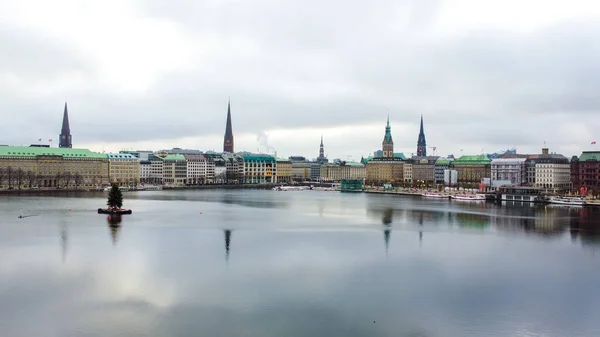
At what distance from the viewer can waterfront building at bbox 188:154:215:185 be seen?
11993 cm

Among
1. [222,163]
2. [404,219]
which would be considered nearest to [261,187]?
[222,163]

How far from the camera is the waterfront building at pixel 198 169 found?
11993 cm

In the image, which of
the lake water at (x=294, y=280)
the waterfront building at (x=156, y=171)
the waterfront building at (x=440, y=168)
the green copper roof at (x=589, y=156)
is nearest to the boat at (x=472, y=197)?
the green copper roof at (x=589, y=156)

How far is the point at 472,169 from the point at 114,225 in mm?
85695

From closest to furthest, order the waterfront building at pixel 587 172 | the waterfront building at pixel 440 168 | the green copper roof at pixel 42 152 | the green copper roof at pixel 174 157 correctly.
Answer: the waterfront building at pixel 587 172 < the green copper roof at pixel 42 152 < the green copper roof at pixel 174 157 < the waterfront building at pixel 440 168

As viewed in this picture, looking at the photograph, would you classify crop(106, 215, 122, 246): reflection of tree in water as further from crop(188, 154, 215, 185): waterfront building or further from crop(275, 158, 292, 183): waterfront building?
crop(275, 158, 292, 183): waterfront building

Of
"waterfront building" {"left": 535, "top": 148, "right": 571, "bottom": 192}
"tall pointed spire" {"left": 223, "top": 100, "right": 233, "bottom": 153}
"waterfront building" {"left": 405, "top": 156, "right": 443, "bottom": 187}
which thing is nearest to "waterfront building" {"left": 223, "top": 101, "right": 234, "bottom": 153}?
"tall pointed spire" {"left": 223, "top": 100, "right": 233, "bottom": 153}

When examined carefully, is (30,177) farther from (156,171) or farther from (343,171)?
(343,171)

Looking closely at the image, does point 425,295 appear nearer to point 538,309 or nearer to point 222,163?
point 538,309

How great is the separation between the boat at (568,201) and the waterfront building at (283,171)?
8068cm

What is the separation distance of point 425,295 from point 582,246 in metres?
14.8

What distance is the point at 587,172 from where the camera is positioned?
2837 inches

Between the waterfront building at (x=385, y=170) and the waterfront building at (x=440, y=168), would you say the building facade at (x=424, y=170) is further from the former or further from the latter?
the waterfront building at (x=385, y=170)

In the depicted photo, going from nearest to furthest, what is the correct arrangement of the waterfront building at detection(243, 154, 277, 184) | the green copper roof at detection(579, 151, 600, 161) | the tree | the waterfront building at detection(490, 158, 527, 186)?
the tree < the green copper roof at detection(579, 151, 600, 161) < the waterfront building at detection(490, 158, 527, 186) < the waterfront building at detection(243, 154, 277, 184)
